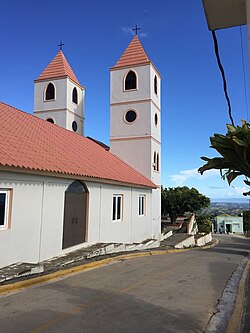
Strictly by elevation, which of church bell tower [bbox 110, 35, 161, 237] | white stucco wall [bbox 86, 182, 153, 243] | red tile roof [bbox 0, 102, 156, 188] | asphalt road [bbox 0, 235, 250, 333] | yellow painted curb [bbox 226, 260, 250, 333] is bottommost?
yellow painted curb [bbox 226, 260, 250, 333]

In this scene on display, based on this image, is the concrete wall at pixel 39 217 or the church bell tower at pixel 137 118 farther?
the church bell tower at pixel 137 118

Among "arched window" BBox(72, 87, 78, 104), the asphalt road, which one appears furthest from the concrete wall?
"arched window" BBox(72, 87, 78, 104)

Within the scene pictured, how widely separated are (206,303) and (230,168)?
335cm

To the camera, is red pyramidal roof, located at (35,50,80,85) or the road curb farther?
red pyramidal roof, located at (35,50,80,85)

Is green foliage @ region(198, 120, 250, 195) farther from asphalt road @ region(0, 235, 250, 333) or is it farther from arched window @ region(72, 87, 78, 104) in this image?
arched window @ region(72, 87, 78, 104)

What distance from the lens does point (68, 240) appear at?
1245 cm

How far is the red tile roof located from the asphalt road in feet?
12.8

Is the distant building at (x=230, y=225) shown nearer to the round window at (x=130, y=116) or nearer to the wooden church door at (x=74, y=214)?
the round window at (x=130, y=116)

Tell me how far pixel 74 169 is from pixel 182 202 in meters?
33.3

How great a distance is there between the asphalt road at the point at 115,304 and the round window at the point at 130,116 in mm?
16546

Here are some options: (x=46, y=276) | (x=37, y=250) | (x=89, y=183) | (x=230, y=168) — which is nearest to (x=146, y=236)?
(x=89, y=183)

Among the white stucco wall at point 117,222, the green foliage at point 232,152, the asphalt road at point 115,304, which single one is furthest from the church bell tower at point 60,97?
the green foliage at point 232,152

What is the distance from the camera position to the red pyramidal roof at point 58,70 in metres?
26.9

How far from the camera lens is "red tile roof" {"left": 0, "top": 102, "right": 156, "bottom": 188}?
395 inches
